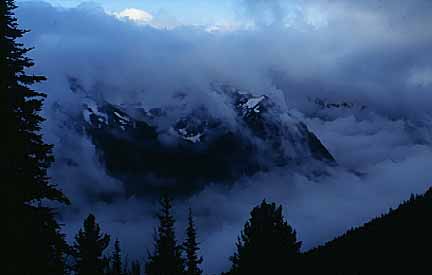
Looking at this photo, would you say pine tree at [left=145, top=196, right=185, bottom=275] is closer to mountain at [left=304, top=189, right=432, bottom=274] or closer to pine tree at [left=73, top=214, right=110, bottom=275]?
pine tree at [left=73, top=214, right=110, bottom=275]

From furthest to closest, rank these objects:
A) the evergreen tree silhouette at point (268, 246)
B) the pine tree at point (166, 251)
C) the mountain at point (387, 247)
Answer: the pine tree at point (166, 251)
the mountain at point (387, 247)
the evergreen tree silhouette at point (268, 246)

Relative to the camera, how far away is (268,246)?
1328 inches

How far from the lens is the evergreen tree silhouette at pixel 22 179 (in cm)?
1620

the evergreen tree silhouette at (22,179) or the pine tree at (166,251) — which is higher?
the pine tree at (166,251)

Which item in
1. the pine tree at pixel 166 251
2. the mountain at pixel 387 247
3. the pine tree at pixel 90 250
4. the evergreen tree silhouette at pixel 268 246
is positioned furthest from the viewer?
the pine tree at pixel 166 251

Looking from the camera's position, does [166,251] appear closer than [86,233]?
No

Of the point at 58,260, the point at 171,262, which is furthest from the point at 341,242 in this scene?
the point at 58,260

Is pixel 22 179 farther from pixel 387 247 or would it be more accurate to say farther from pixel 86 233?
pixel 387 247

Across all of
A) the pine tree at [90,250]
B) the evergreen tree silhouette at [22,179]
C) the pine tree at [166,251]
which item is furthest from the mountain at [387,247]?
the evergreen tree silhouette at [22,179]

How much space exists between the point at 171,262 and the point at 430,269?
26.9 m

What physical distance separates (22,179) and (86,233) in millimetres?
26855

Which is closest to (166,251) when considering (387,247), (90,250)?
Answer: (90,250)

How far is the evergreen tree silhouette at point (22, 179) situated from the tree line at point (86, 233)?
27 mm

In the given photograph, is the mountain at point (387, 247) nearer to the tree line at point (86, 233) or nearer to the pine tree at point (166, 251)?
the tree line at point (86, 233)
